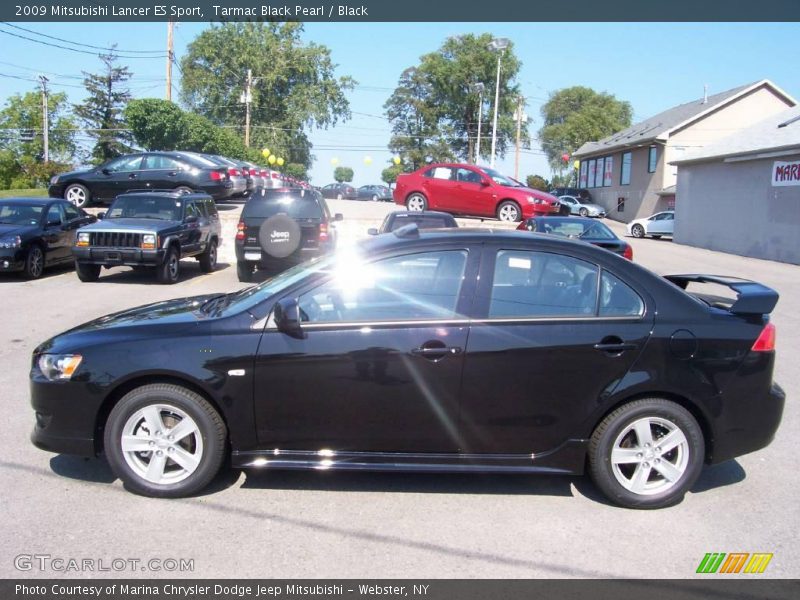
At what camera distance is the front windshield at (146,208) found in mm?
14344

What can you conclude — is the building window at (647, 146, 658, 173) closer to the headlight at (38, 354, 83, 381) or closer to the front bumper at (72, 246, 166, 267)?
the front bumper at (72, 246, 166, 267)

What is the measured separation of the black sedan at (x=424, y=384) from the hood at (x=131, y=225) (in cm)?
945

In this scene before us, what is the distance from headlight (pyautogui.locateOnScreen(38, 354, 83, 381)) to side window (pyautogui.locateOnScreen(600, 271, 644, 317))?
3193 mm

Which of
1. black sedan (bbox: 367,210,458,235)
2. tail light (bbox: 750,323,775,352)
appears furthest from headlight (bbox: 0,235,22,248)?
tail light (bbox: 750,323,775,352)

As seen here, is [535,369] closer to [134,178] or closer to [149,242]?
[149,242]

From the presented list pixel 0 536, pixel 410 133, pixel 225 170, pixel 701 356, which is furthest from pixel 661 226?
pixel 410 133

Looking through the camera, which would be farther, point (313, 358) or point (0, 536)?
point (313, 358)

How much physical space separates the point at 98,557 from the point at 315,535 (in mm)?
1103

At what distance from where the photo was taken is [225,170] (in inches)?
824

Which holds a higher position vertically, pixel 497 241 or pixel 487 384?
pixel 497 241
